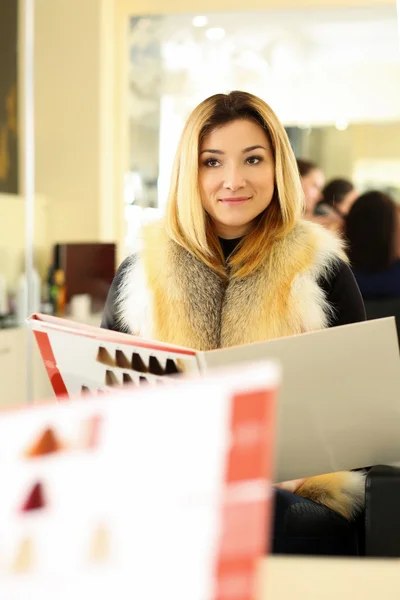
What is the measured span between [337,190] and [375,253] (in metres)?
1.26

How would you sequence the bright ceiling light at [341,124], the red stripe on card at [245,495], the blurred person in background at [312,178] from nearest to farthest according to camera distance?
the red stripe on card at [245,495]
the blurred person in background at [312,178]
the bright ceiling light at [341,124]

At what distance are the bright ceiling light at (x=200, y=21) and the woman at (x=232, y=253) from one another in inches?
108

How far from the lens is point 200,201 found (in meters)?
1.79

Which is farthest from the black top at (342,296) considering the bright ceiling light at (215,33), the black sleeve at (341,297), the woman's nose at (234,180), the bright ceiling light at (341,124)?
the bright ceiling light at (215,33)

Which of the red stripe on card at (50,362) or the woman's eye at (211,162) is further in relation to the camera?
the woman's eye at (211,162)

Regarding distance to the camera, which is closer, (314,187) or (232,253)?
(232,253)

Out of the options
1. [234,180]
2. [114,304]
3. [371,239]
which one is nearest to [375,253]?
[371,239]

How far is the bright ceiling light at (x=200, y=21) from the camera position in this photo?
172 inches

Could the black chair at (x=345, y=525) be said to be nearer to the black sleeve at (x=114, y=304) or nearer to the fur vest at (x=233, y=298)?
the fur vest at (x=233, y=298)

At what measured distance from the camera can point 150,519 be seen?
0.33 meters

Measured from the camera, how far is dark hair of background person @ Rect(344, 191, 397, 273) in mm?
2941

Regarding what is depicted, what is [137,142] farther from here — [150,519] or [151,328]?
[150,519]

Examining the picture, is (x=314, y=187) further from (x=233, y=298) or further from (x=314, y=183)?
(x=233, y=298)

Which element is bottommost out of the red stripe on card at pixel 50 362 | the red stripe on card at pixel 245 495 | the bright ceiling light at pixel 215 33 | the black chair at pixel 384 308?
the black chair at pixel 384 308
